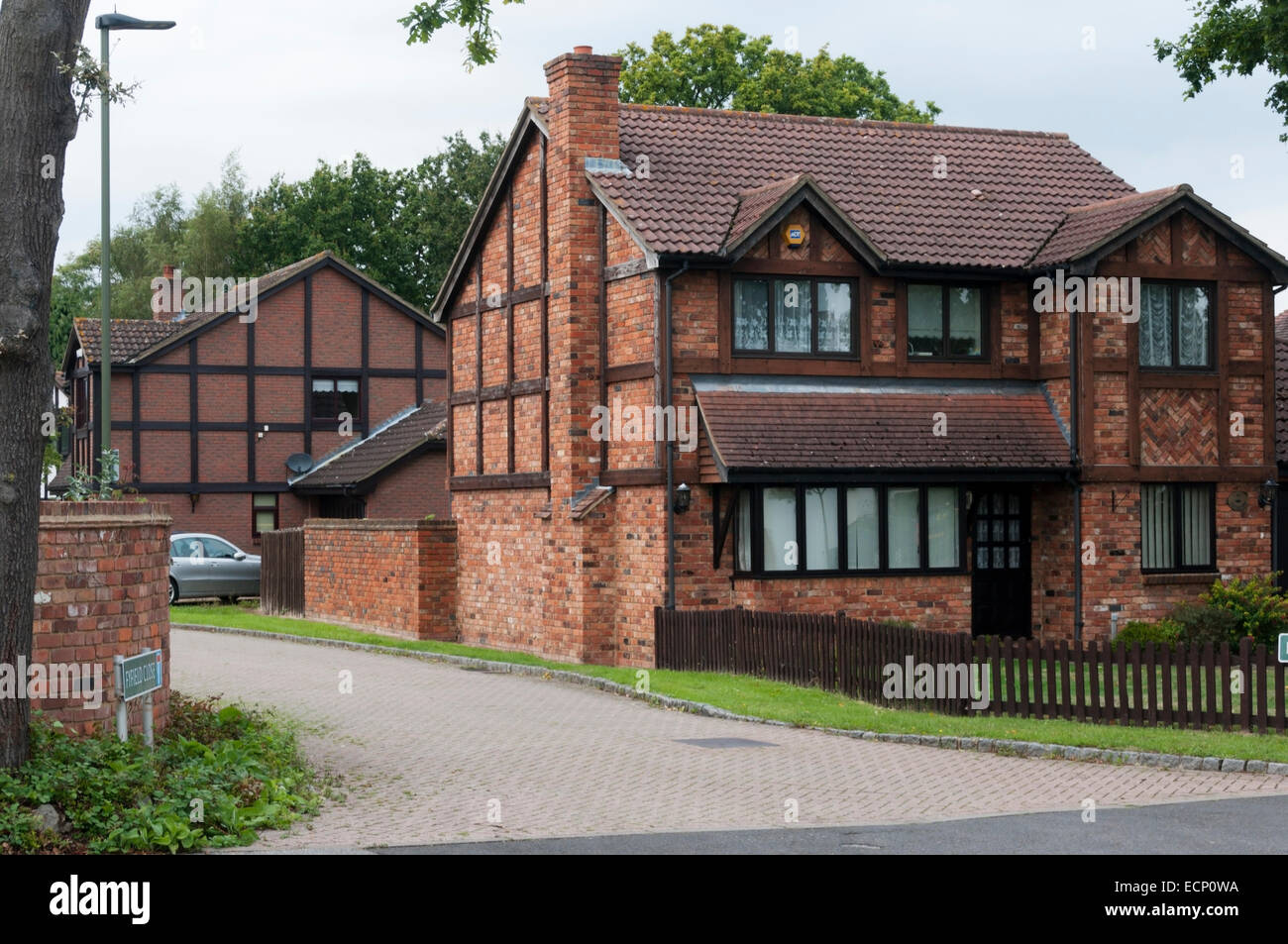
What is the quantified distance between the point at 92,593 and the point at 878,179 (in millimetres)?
17380

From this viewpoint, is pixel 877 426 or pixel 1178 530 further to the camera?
pixel 1178 530

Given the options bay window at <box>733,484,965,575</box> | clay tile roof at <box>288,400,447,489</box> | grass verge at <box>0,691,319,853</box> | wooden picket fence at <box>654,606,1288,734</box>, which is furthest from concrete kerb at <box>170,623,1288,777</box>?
clay tile roof at <box>288,400,447,489</box>

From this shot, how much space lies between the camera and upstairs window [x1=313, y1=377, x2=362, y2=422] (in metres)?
44.4

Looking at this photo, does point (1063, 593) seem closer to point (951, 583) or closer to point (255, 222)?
point (951, 583)

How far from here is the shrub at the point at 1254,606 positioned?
2400cm

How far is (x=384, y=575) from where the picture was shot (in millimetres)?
30297

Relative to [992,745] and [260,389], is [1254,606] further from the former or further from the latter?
[260,389]

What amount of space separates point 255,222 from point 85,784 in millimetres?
54491

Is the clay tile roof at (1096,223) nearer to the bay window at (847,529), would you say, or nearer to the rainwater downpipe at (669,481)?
the bay window at (847,529)

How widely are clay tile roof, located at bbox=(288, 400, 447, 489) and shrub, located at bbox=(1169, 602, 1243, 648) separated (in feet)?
65.0

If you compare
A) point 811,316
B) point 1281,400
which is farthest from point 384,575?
point 1281,400

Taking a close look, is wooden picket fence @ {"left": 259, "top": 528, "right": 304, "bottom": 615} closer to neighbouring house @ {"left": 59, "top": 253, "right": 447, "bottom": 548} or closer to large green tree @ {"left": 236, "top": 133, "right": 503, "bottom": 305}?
neighbouring house @ {"left": 59, "top": 253, "right": 447, "bottom": 548}

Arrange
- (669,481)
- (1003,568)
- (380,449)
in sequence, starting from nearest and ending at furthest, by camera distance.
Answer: (669,481) < (1003,568) < (380,449)

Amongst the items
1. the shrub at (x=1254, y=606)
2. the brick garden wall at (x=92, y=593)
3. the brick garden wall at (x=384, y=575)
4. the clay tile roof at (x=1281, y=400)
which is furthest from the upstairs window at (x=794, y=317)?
the brick garden wall at (x=92, y=593)
